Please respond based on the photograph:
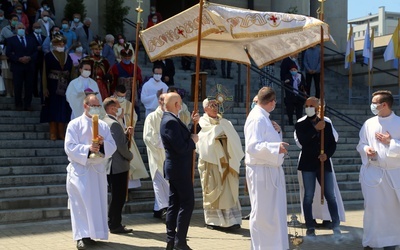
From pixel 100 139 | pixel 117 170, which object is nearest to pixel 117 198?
pixel 117 170

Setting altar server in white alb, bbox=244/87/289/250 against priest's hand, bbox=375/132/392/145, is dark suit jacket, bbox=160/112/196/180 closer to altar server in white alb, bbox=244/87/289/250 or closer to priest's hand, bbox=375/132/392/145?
altar server in white alb, bbox=244/87/289/250

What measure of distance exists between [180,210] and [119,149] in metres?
1.70

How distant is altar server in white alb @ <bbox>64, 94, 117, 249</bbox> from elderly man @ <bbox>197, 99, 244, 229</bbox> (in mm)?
1930

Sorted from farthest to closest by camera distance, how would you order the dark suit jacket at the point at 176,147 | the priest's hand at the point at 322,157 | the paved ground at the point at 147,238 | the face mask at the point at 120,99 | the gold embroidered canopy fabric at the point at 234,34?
the face mask at the point at 120,99
the priest's hand at the point at 322,157
the gold embroidered canopy fabric at the point at 234,34
the paved ground at the point at 147,238
the dark suit jacket at the point at 176,147

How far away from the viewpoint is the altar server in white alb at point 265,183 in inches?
308

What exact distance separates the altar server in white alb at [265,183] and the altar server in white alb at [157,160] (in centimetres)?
318

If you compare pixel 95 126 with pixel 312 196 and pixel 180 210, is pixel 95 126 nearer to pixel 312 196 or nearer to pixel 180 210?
pixel 180 210

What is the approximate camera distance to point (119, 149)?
9734 millimetres

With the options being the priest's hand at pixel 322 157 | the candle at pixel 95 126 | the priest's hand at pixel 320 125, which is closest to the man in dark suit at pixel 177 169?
the candle at pixel 95 126

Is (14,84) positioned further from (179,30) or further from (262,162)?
(262,162)

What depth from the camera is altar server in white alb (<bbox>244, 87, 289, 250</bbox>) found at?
25.6ft

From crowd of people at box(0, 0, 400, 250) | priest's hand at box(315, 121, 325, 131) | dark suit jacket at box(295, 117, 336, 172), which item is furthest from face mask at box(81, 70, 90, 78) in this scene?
priest's hand at box(315, 121, 325, 131)

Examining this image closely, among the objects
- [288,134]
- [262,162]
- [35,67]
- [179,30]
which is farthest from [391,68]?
[262,162]

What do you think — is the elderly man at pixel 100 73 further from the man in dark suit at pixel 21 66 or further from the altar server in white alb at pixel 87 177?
the altar server in white alb at pixel 87 177
